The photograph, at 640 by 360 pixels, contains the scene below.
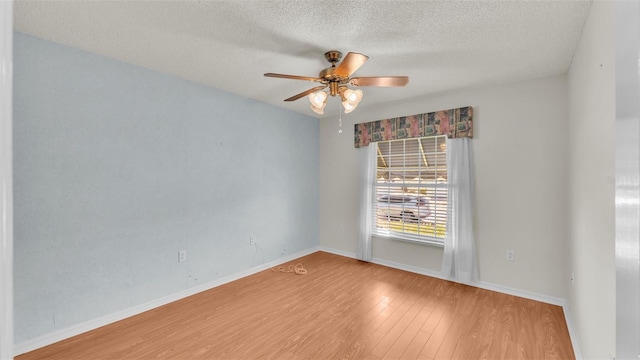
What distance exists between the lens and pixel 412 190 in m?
3.81

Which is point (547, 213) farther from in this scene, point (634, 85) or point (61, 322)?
point (61, 322)

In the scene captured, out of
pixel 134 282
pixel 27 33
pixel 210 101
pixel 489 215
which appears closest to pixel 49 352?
pixel 134 282

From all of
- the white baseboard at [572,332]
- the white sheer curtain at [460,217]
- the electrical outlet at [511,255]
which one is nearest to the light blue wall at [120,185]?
the white sheer curtain at [460,217]

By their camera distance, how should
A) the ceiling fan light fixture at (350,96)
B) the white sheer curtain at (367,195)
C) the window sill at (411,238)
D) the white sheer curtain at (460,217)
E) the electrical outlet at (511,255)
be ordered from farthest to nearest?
1. the white sheer curtain at (367,195)
2. the window sill at (411,238)
3. the white sheer curtain at (460,217)
4. the electrical outlet at (511,255)
5. the ceiling fan light fixture at (350,96)

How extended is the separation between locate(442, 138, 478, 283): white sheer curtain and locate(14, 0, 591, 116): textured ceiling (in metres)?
0.91

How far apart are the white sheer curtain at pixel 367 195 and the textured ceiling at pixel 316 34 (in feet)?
4.82

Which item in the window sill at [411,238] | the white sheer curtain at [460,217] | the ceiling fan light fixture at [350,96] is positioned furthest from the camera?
the window sill at [411,238]

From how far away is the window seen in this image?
11.7 feet

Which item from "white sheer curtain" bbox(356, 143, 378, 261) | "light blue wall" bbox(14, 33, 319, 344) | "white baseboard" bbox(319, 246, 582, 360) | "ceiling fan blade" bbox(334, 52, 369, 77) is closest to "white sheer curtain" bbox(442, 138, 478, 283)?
"white baseboard" bbox(319, 246, 582, 360)

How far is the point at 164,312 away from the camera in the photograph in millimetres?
2633

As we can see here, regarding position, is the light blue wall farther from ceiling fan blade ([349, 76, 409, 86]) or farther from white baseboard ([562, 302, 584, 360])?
white baseboard ([562, 302, 584, 360])

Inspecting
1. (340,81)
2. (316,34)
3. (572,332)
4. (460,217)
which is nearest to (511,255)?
(460,217)

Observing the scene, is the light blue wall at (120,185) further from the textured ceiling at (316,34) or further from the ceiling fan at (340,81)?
the ceiling fan at (340,81)

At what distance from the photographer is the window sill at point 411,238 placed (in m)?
3.56
